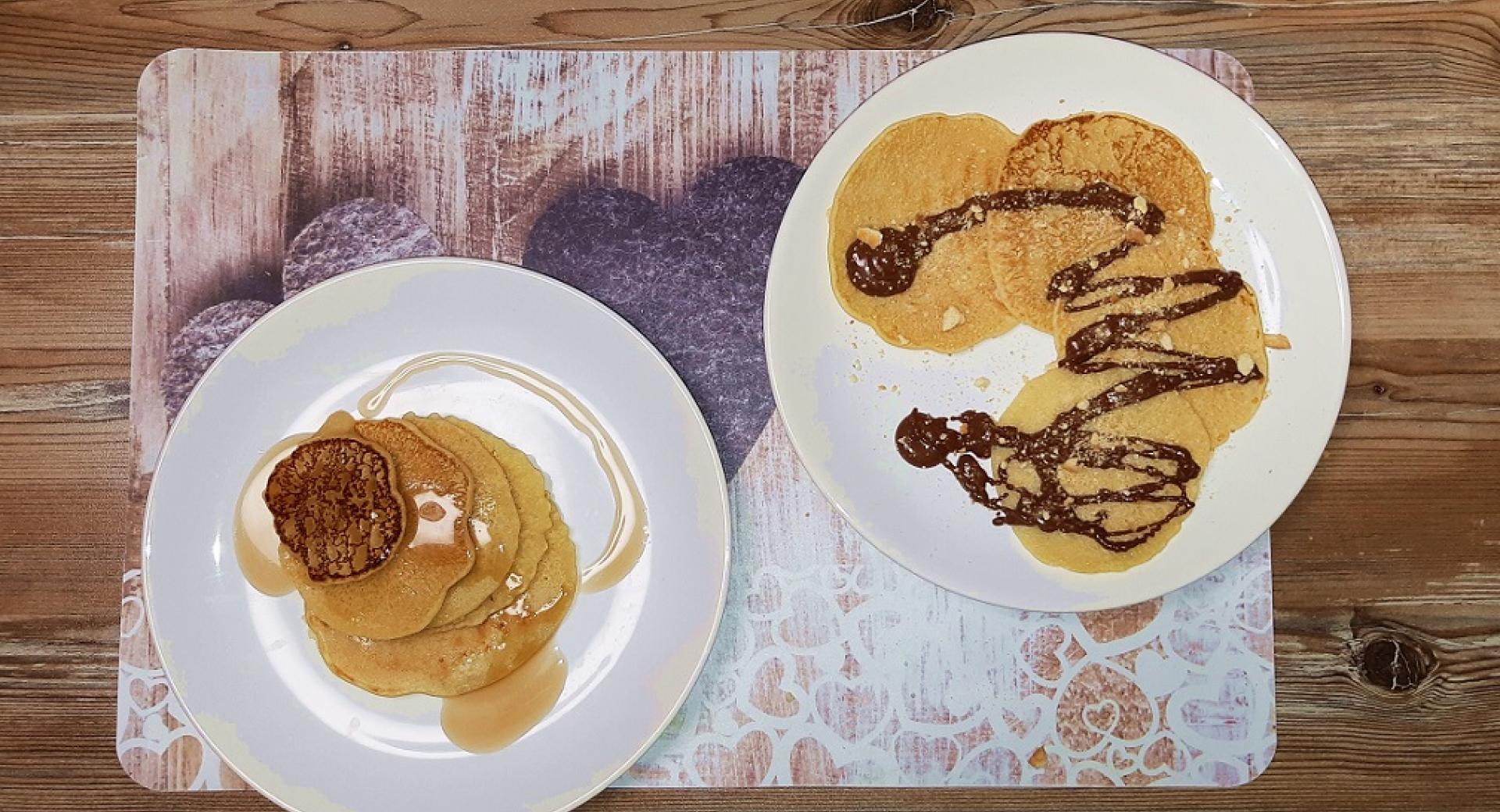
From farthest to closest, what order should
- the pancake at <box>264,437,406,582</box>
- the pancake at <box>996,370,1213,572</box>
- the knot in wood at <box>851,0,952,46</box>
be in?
the knot in wood at <box>851,0,952,46</box>
the pancake at <box>996,370,1213,572</box>
the pancake at <box>264,437,406,582</box>

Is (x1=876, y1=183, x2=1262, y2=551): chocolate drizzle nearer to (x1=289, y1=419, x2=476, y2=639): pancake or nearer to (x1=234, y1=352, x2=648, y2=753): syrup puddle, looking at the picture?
(x1=234, y1=352, x2=648, y2=753): syrup puddle

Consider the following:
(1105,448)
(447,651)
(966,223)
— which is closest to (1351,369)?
(1105,448)

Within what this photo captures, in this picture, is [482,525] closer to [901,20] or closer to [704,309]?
[704,309]

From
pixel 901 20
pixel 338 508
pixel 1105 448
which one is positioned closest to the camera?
pixel 338 508

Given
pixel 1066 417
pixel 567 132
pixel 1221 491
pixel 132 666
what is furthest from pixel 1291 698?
pixel 132 666

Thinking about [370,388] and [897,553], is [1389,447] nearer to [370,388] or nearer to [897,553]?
[897,553]

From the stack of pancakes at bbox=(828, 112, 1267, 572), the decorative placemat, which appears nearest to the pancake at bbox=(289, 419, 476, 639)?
the decorative placemat
